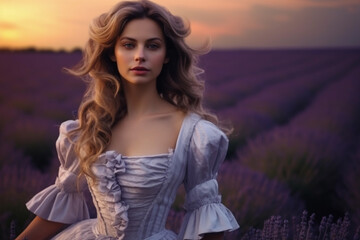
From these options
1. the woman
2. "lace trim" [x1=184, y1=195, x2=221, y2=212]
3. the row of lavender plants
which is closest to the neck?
the woman

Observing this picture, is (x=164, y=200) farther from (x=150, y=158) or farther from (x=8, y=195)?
(x=8, y=195)

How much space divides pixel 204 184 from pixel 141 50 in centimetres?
34

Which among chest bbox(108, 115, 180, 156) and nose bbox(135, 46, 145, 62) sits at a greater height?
nose bbox(135, 46, 145, 62)

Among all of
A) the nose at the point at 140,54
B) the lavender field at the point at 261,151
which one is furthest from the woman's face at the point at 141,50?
the lavender field at the point at 261,151

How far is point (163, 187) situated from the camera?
1227 millimetres

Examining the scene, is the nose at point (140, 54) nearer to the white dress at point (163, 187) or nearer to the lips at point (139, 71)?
the lips at point (139, 71)

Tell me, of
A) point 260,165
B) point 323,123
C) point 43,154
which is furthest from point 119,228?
point 323,123

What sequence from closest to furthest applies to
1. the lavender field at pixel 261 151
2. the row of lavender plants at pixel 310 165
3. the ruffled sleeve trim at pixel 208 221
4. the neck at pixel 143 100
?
1. the ruffled sleeve trim at pixel 208 221
2. the neck at pixel 143 100
3. the lavender field at pixel 261 151
4. the row of lavender plants at pixel 310 165

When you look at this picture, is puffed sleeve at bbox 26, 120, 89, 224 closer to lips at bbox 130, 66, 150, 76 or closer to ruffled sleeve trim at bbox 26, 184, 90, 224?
ruffled sleeve trim at bbox 26, 184, 90, 224

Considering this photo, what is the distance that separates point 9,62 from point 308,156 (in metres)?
3.48

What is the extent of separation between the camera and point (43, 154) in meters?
A: 3.61

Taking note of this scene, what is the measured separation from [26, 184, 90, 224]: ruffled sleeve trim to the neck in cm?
30

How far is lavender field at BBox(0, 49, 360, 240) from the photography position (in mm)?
2076

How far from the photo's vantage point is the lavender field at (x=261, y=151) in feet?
6.81
